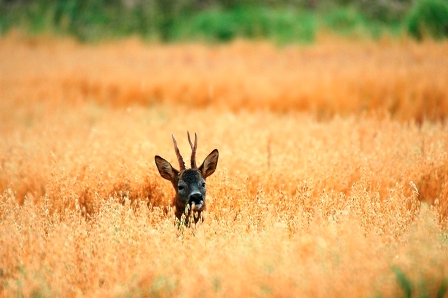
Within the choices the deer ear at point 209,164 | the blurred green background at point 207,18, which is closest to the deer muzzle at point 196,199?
the deer ear at point 209,164

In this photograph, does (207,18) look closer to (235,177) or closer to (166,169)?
(235,177)

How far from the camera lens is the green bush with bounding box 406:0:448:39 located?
621 inches

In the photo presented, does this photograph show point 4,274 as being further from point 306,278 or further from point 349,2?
point 349,2

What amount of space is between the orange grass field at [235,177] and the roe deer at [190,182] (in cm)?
24

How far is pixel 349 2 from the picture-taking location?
2130 cm

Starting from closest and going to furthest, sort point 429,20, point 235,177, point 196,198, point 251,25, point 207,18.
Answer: point 196,198
point 235,177
point 429,20
point 251,25
point 207,18

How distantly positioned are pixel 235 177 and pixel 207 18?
13.7m

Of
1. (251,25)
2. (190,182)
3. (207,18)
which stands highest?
(207,18)

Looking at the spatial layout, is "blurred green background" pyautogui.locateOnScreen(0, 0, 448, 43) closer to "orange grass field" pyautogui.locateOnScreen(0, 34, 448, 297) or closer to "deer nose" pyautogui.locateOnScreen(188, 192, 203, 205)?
"orange grass field" pyautogui.locateOnScreen(0, 34, 448, 297)

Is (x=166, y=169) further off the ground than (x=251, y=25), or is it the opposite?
(x=251, y=25)

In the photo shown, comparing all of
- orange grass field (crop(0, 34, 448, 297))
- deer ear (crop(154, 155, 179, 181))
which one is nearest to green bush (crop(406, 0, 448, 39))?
orange grass field (crop(0, 34, 448, 297))

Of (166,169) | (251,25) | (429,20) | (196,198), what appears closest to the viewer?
(196,198)

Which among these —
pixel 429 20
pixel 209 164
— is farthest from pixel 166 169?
pixel 429 20

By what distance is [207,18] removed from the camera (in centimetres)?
1950
